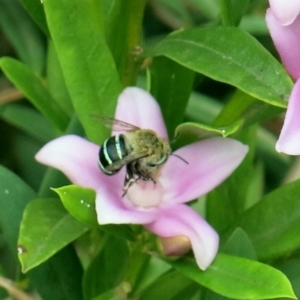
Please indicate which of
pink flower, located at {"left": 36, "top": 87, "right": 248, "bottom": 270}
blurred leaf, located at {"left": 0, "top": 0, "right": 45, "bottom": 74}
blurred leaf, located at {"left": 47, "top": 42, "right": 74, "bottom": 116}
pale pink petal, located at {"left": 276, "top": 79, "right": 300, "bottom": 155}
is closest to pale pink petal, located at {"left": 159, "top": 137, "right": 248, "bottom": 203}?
pink flower, located at {"left": 36, "top": 87, "right": 248, "bottom": 270}

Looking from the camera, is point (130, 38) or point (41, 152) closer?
point (41, 152)

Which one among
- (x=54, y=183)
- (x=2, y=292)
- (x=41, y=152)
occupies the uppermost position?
(x=41, y=152)

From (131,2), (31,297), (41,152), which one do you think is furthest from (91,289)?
(131,2)

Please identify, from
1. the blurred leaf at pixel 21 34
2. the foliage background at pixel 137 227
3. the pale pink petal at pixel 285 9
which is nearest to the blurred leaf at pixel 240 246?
the foliage background at pixel 137 227

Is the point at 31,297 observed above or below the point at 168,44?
below

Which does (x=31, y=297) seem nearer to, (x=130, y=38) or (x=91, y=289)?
(x=91, y=289)

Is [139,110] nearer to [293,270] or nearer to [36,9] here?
[36,9]

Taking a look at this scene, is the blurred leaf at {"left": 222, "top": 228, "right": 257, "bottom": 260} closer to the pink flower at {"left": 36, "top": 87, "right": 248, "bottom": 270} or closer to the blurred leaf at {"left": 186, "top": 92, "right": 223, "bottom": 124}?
the pink flower at {"left": 36, "top": 87, "right": 248, "bottom": 270}
